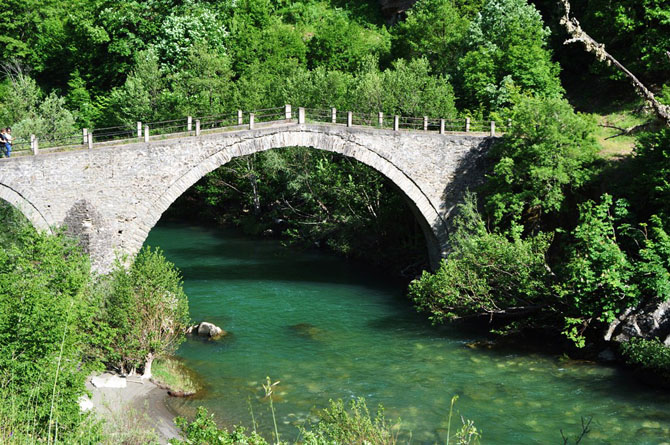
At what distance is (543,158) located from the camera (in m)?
23.1

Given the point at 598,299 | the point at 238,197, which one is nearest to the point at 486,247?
the point at 598,299

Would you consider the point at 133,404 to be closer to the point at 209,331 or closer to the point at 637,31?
the point at 209,331

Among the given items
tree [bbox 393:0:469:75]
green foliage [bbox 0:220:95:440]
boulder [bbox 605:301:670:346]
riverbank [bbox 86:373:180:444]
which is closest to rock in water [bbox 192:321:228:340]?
riverbank [bbox 86:373:180:444]

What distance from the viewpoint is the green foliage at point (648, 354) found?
18.0 metres

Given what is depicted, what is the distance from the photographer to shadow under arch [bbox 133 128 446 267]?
2353 centimetres

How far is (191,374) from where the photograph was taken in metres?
19.4

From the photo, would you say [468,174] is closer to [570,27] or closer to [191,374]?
[570,27]

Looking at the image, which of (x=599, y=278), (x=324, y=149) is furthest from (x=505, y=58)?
(x=599, y=278)

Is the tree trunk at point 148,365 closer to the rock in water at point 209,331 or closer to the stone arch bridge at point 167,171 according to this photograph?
the rock in water at point 209,331

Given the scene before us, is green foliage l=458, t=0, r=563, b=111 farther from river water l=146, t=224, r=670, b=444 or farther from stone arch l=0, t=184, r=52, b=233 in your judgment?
stone arch l=0, t=184, r=52, b=233

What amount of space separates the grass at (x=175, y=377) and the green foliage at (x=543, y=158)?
37.6 feet

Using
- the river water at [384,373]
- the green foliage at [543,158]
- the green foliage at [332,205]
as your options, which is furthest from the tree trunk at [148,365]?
the green foliage at [332,205]

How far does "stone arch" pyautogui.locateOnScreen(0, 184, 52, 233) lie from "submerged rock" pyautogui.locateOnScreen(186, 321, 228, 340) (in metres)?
5.64

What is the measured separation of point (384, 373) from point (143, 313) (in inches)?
Answer: 273
